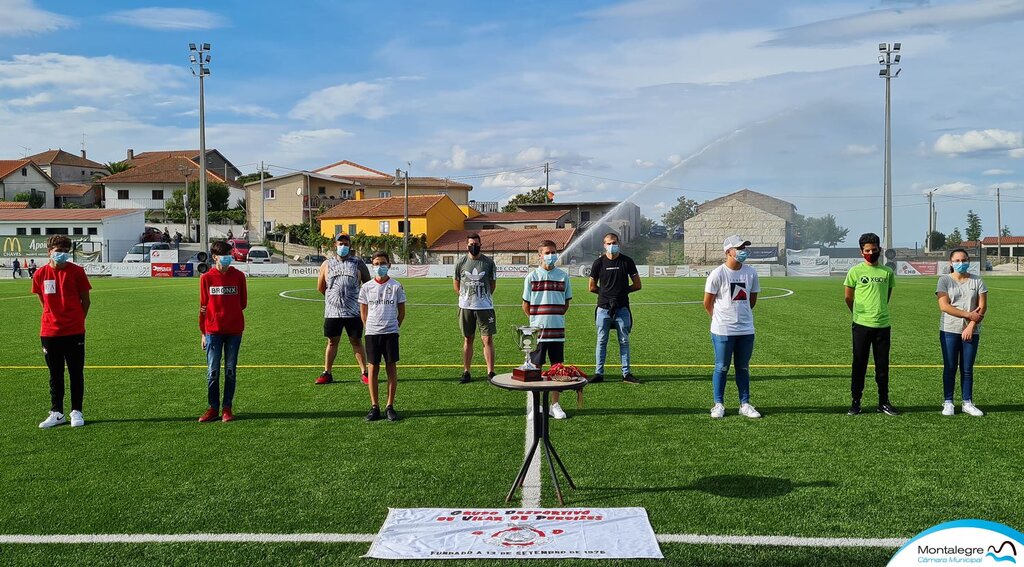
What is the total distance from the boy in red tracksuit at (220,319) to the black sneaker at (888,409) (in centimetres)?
730

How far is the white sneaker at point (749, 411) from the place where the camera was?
8.56 meters

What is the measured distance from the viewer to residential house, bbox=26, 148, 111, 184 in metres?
96.9

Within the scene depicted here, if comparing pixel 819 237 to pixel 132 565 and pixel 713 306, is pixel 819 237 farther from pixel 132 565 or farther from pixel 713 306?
pixel 132 565

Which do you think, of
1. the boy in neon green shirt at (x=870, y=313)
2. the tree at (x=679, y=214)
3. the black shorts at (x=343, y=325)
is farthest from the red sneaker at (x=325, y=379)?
the tree at (x=679, y=214)

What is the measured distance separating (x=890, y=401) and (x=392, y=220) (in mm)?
65318

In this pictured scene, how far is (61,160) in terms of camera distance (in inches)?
3888

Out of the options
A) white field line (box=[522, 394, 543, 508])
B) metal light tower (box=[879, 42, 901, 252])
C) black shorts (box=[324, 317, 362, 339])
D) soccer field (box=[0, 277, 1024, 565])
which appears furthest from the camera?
metal light tower (box=[879, 42, 901, 252])

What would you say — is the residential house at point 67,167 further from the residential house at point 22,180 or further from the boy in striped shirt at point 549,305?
the boy in striped shirt at point 549,305

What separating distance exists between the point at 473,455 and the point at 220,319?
3381mm

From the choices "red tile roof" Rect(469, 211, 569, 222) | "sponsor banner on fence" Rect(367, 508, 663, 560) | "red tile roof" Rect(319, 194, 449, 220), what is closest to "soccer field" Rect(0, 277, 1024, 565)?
"sponsor banner on fence" Rect(367, 508, 663, 560)

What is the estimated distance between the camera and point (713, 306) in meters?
8.62

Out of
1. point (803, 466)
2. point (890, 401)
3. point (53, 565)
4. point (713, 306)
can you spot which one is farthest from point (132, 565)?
point (890, 401)

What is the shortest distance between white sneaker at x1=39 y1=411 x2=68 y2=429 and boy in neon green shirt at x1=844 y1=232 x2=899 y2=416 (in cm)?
872

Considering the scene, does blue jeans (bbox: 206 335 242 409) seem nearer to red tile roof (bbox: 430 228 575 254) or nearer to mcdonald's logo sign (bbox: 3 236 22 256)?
red tile roof (bbox: 430 228 575 254)
